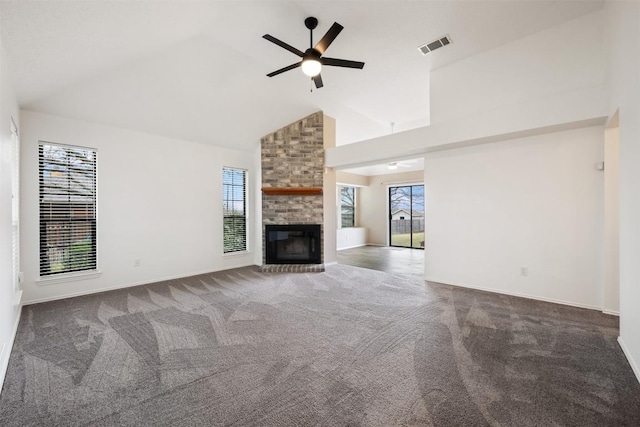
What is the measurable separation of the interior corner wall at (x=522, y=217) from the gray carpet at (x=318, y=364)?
451 mm

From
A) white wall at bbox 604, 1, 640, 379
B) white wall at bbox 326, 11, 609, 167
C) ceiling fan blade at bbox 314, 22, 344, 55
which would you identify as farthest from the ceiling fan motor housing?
white wall at bbox 604, 1, 640, 379

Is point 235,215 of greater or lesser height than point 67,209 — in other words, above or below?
below

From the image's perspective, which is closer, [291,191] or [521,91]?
[521,91]

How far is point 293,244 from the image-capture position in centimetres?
627

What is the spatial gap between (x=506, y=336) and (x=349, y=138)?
20.8 feet

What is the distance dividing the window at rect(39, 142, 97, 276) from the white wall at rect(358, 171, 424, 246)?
8344mm

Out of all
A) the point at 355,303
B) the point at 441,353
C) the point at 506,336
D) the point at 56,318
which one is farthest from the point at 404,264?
the point at 56,318

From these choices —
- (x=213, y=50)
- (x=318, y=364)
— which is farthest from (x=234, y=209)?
(x=318, y=364)

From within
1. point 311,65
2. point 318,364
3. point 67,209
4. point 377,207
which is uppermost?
point 311,65

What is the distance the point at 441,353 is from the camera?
246 centimetres

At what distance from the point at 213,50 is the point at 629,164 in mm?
4850

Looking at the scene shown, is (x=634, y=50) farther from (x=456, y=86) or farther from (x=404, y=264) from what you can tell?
(x=404, y=264)

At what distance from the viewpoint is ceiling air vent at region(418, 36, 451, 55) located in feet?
12.6

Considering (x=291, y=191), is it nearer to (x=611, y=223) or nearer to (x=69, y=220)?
(x=69, y=220)
